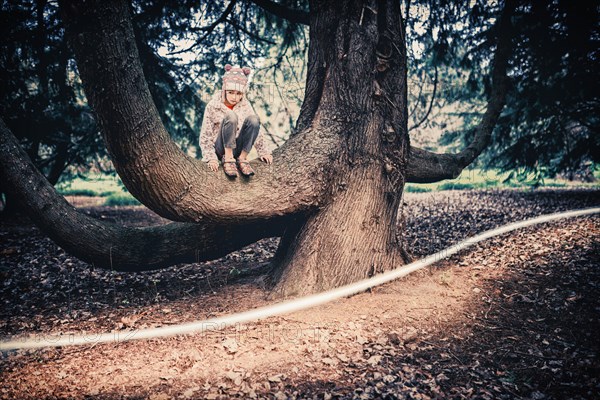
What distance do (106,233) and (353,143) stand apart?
10.4 ft

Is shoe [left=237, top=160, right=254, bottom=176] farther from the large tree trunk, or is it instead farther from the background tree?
the background tree

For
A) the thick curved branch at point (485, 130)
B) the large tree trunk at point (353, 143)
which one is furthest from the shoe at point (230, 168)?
the thick curved branch at point (485, 130)

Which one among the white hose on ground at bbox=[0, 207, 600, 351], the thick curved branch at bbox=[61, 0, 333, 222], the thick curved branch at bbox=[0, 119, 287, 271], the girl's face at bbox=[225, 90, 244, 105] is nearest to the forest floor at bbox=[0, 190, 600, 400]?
the white hose on ground at bbox=[0, 207, 600, 351]

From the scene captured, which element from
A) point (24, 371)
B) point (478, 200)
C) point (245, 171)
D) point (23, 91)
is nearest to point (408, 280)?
point (245, 171)

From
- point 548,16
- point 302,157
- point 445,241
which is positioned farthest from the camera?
point 548,16

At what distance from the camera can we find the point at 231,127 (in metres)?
3.53

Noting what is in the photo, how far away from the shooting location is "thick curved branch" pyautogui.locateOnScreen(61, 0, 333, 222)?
8.53 ft

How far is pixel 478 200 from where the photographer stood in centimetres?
1074

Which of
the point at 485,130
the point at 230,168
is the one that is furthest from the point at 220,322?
the point at 485,130

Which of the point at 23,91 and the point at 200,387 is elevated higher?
the point at 23,91

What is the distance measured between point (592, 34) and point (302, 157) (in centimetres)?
860

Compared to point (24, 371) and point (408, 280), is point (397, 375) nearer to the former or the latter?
point (408, 280)

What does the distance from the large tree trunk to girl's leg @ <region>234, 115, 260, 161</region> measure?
0.82 m

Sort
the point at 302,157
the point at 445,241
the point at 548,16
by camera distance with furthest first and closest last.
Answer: the point at 548,16 < the point at 445,241 < the point at 302,157
